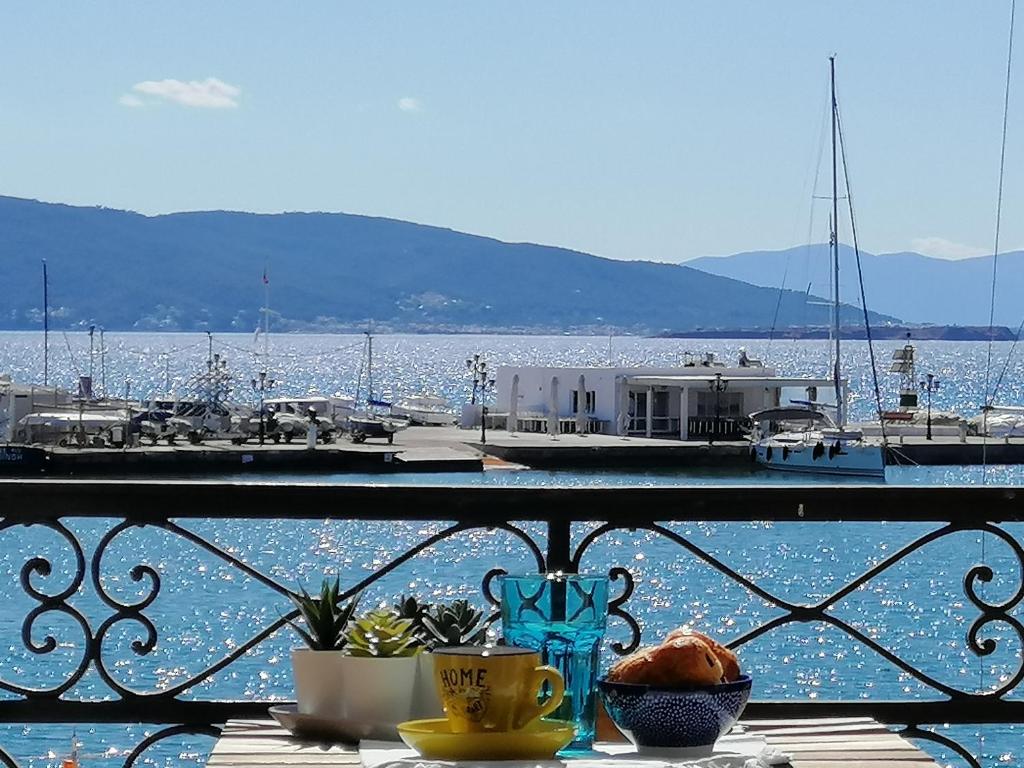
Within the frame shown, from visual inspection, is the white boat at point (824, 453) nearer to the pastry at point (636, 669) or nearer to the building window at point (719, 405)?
the building window at point (719, 405)

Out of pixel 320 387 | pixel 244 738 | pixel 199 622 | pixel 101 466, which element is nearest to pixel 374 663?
pixel 244 738

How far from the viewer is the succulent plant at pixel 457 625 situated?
2.78 meters

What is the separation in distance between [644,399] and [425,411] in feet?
57.5

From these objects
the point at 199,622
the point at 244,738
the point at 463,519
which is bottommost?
the point at 199,622

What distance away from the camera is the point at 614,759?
2.57 meters

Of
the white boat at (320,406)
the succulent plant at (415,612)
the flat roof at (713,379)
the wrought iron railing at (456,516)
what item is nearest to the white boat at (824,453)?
the flat roof at (713,379)

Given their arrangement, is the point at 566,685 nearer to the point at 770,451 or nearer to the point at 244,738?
the point at 244,738

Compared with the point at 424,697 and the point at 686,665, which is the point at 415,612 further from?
the point at 686,665

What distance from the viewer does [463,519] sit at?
392cm

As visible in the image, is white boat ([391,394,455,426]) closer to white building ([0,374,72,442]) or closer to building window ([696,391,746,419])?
white building ([0,374,72,442])

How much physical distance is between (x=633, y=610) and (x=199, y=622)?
7732mm

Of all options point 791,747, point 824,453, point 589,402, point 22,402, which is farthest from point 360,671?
point 22,402

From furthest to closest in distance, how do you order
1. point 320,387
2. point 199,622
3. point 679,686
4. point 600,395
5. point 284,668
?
point 320,387
point 600,395
point 199,622
point 284,668
point 679,686

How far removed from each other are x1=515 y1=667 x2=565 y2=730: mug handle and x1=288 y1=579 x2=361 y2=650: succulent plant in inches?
18.3
